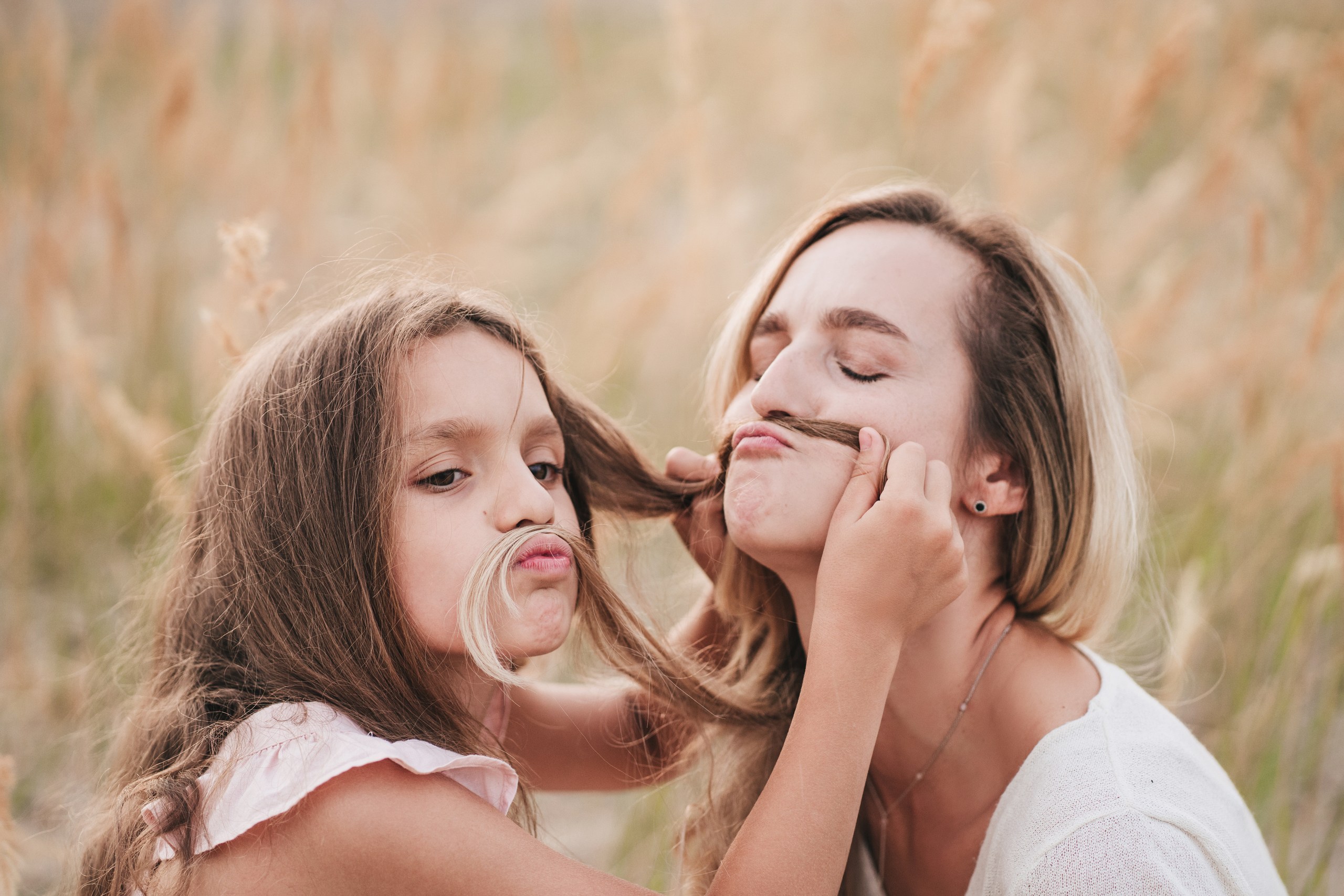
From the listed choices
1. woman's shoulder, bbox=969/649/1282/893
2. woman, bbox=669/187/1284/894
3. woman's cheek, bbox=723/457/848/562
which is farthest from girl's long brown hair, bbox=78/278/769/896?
woman's shoulder, bbox=969/649/1282/893

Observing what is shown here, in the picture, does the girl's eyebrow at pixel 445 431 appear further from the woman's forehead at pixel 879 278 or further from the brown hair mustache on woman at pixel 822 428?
the woman's forehead at pixel 879 278

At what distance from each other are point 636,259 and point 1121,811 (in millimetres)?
2613

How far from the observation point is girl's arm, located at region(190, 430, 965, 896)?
148cm

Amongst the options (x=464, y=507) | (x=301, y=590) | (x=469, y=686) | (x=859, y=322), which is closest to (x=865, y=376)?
(x=859, y=322)

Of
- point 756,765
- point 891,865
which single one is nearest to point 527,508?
point 756,765

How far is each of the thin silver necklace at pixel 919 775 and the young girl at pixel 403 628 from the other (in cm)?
35

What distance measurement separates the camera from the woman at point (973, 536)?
5.79 ft

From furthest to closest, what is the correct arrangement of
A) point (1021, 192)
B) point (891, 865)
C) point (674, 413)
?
point (674, 413), point (1021, 192), point (891, 865)

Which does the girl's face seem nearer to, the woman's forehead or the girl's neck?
the girl's neck

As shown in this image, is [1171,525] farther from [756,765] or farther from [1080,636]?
[756,765]

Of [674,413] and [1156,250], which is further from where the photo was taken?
[1156,250]

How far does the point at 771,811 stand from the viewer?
5.10 feet

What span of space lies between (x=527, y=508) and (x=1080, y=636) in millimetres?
1238

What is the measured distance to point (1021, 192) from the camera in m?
→ 2.79
